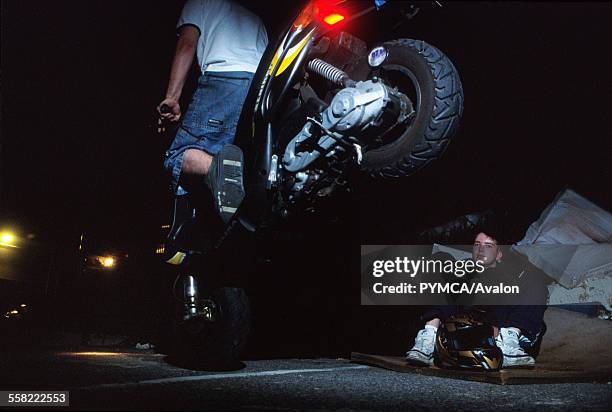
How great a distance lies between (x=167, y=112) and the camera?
8.18 ft

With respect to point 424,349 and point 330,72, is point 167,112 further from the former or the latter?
point 424,349

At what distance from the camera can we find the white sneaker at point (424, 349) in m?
2.97

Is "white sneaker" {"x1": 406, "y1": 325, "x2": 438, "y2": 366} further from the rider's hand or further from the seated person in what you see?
the rider's hand

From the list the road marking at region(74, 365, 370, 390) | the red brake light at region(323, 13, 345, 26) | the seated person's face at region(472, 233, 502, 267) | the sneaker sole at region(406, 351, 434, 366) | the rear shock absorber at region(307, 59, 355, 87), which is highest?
the red brake light at region(323, 13, 345, 26)

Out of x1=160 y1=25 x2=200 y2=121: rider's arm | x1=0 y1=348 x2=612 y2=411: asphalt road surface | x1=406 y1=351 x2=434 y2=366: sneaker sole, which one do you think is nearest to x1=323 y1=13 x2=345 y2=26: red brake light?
x1=160 y1=25 x2=200 y2=121: rider's arm

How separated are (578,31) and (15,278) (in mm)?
6706

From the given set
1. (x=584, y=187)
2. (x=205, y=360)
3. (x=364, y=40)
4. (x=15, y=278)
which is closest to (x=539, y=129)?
(x=584, y=187)

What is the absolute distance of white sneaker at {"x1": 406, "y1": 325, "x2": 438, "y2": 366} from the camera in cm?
297

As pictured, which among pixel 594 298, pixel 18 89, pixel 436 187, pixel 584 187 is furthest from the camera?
pixel 18 89

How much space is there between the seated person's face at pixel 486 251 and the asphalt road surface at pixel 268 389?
1.45 meters

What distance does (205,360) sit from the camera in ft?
8.80

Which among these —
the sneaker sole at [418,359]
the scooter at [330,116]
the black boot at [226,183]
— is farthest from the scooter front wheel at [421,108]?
the sneaker sole at [418,359]

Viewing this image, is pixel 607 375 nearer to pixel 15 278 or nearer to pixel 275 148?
pixel 275 148

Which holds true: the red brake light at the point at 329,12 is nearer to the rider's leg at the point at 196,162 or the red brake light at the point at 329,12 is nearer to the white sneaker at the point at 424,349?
the rider's leg at the point at 196,162
